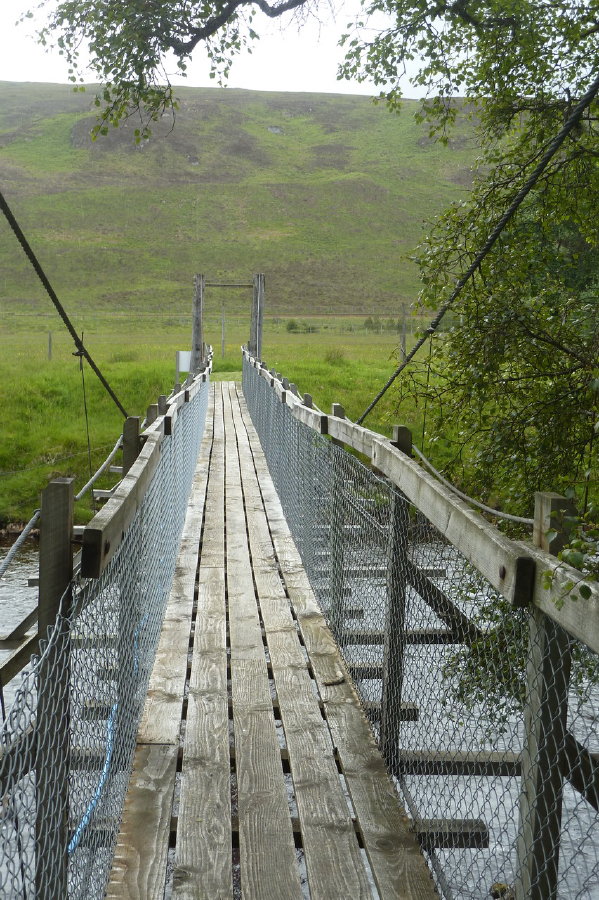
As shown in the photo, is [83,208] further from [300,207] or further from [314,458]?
[314,458]

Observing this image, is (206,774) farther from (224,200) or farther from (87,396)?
(224,200)

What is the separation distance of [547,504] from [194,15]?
22.6ft

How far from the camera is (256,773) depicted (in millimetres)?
2697

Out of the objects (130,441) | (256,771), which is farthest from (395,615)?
(130,441)

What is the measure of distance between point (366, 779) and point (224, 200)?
8767 centimetres

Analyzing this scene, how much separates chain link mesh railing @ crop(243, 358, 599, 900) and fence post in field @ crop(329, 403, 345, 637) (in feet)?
0.04

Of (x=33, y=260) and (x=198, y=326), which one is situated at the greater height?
(x=33, y=260)

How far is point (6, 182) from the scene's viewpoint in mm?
82375

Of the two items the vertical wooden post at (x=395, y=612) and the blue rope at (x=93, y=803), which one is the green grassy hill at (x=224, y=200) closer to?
the vertical wooden post at (x=395, y=612)

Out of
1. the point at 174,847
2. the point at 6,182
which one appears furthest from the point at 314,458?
the point at 6,182

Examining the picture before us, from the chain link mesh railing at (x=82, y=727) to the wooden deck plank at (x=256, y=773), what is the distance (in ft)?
1.16

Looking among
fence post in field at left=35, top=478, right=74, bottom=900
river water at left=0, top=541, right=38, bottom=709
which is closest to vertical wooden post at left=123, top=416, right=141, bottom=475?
fence post in field at left=35, top=478, right=74, bottom=900

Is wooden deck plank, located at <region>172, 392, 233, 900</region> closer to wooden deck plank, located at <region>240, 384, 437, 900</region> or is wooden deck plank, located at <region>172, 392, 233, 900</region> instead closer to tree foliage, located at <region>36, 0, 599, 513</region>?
wooden deck plank, located at <region>240, 384, 437, 900</region>

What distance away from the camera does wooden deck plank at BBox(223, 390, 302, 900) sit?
218cm
